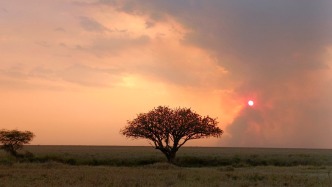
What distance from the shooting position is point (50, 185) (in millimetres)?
27484

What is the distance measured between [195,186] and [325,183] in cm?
969

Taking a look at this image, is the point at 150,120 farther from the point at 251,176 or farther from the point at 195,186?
the point at 195,186

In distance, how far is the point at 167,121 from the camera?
6856 centimetres

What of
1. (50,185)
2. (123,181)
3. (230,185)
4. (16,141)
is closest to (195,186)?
(230,185)

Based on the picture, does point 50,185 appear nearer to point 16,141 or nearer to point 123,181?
point 123,181

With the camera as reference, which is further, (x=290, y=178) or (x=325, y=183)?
(x=290, y=178)

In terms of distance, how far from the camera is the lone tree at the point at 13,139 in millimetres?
76769

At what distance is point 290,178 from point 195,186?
10.5 meters

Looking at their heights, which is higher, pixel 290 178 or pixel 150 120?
pixel 150 120

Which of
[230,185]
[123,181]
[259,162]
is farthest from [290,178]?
[259,162]

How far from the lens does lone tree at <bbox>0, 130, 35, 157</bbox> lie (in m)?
76.8

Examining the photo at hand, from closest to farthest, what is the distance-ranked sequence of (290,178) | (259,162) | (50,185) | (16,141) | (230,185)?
1. (50,185)
2. (230,185)
3. (290,178)
4. (259,162)
5. (16,141)

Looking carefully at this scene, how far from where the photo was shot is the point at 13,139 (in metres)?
78.2

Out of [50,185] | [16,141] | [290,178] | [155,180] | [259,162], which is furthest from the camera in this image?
[16,141]
